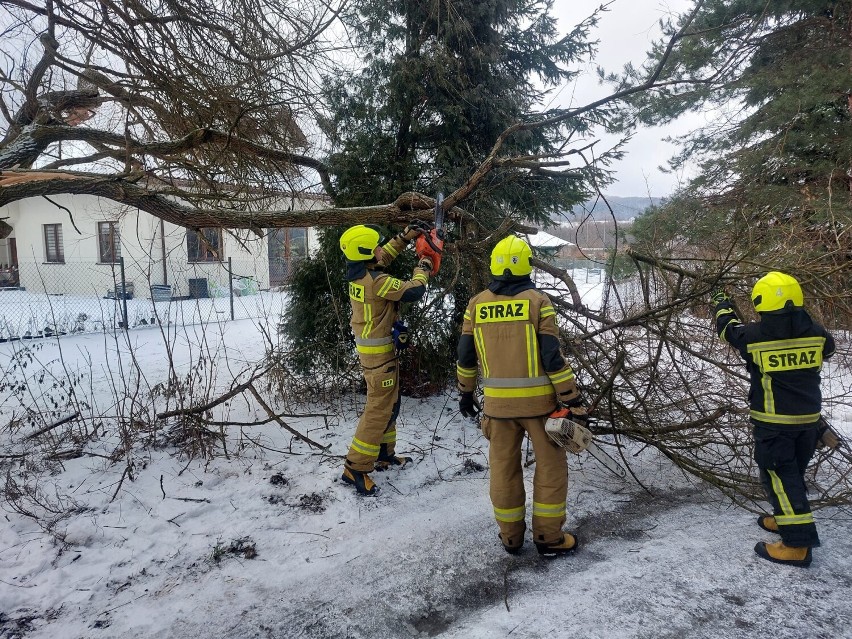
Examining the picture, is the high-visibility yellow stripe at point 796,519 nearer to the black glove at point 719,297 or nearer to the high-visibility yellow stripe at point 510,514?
the black glove at point 719,297

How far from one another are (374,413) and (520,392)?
1.46m

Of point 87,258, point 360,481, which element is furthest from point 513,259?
point 87,258

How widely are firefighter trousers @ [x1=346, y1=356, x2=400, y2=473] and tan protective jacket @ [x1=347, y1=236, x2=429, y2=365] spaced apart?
0.08 meters

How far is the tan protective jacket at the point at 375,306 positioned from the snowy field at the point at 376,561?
45.2 inches

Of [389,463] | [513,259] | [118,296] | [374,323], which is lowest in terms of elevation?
[389,463]

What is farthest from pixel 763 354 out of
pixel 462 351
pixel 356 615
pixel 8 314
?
pixel 8 314

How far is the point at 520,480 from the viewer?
126 inches

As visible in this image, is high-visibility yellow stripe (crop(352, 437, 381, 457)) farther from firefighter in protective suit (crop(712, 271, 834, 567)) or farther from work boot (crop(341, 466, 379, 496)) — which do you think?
firefighter in protective suit (crop(712, 271, 834, 567))

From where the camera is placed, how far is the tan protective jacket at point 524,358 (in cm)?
301

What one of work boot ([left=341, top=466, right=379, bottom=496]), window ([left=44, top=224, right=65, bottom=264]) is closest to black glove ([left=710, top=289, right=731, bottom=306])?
work boot ([left=341, top=466, right=379, bottom=496])

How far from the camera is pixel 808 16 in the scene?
30.1 ft

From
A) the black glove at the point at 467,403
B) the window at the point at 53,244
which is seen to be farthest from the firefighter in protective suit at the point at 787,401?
the window at the point at 53,244

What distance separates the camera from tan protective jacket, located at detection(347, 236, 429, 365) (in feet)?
13.3

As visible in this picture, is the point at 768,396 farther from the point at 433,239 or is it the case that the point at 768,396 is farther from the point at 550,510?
the point at 433,239
